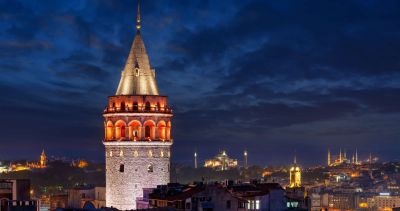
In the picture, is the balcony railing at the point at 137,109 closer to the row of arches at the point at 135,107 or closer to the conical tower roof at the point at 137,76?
the row of arches at the point at 135,107

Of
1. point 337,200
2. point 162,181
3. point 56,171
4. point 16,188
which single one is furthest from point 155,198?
point 337,200

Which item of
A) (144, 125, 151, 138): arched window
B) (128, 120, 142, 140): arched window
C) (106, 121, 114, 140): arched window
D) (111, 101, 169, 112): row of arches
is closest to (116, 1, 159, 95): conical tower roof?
(111, 101, 169, 112): row of arches

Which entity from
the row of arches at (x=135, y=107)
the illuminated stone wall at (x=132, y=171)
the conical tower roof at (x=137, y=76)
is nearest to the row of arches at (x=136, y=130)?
the illuminated stone wall at (x=132, y=171)

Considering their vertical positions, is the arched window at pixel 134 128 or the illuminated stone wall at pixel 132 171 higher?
the arched window at pixel 134 128

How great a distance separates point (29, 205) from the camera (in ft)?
123

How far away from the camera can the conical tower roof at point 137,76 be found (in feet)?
151

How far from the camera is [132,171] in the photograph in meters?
45.0

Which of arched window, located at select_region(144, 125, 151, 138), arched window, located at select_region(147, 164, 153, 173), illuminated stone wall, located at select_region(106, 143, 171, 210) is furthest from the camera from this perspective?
arched window, located at select_region(144, 125, 151, 138)

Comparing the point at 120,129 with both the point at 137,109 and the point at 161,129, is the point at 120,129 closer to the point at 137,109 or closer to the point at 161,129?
the point at 137,109

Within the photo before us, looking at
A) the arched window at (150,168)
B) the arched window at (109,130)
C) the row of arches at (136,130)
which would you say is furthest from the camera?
the arched window at (109,130)

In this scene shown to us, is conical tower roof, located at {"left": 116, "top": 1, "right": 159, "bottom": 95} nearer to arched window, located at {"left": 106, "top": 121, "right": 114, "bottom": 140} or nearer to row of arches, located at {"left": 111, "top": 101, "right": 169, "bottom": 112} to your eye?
row of arches, located at {"left": 111, "top": 101, "right": 169, "bottom": 112}

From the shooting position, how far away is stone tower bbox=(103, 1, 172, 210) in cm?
4509

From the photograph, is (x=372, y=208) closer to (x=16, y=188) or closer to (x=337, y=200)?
(x=337, y=200)

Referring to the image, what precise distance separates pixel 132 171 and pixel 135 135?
190 cm
